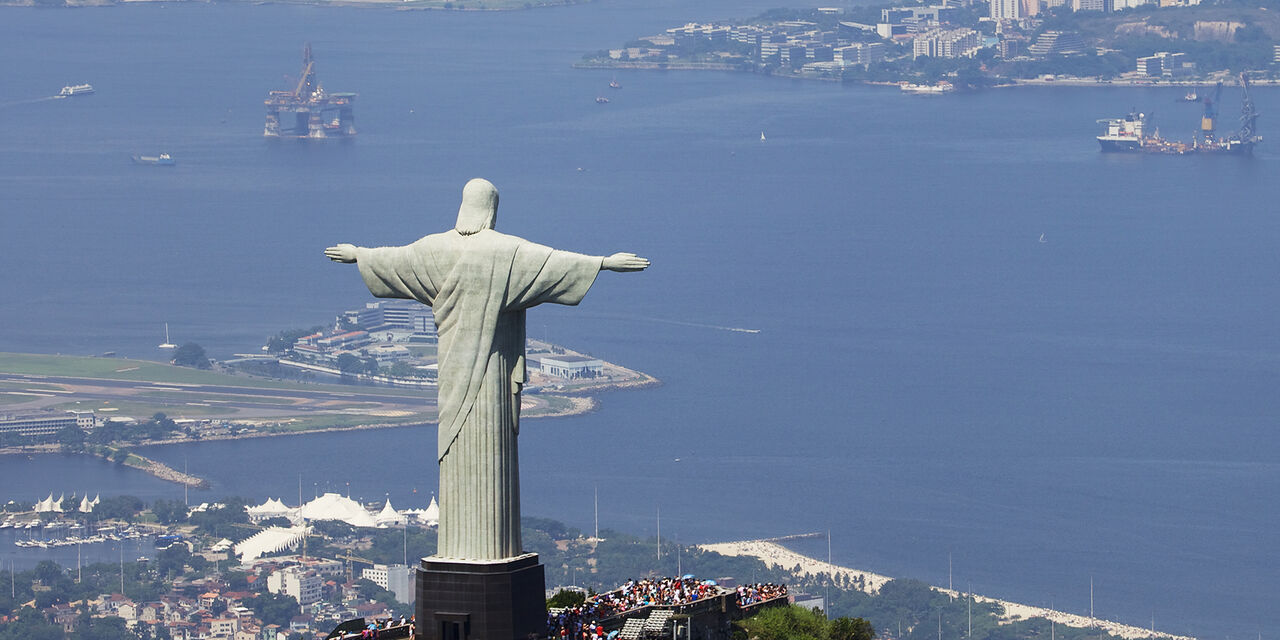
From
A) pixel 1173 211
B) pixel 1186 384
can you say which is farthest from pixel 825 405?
pixel 1173 211

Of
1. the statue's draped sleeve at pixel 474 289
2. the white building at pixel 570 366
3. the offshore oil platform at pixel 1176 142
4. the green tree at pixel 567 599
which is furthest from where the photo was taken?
the offshore oil platform at pixel 1176 142

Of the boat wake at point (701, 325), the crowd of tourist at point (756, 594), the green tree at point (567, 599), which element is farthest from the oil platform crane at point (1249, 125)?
the green tree at point (567, 599)

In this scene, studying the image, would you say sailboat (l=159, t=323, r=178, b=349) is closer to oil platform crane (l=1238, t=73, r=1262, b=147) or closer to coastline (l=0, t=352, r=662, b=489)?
coastline (l=0, t=352, r=662, b=489)

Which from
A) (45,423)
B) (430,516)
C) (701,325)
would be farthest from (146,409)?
(430,516)

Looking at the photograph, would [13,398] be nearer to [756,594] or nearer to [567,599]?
[567,599]

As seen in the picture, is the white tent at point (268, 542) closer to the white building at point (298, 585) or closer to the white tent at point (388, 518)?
the white tent at point (388, 518)

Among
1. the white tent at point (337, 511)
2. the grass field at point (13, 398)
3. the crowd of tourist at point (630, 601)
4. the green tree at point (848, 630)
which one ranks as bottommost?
the grass field at point (13, 398)

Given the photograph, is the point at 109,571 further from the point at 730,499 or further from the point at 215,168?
the point at 215,168

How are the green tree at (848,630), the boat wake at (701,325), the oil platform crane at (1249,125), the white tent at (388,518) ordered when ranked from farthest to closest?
the oil platform crane at (1249,125) < the boat wake at (701,325) < the white tent at (388,518) < the green tree at (848,630)
